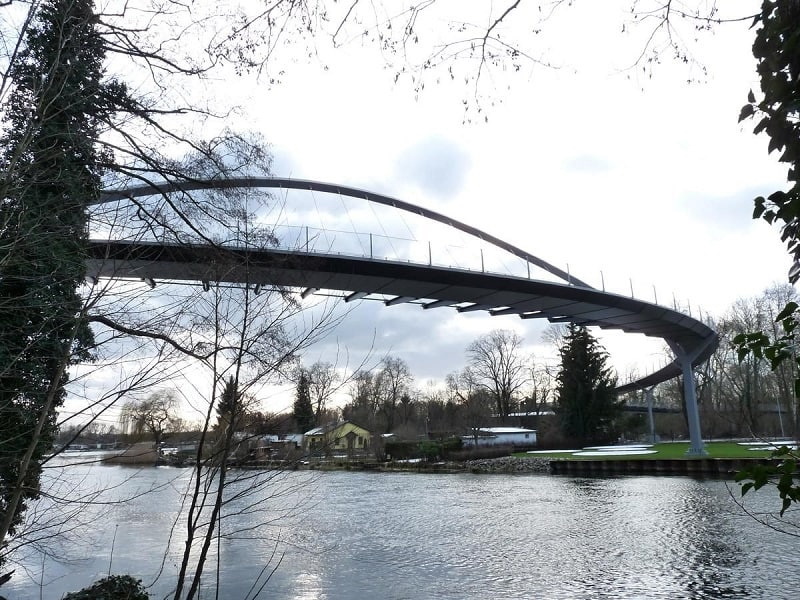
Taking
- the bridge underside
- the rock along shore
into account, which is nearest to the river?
the bridge underside

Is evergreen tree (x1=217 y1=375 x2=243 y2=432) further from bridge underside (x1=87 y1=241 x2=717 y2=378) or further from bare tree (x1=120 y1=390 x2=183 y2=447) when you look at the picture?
bridge underside (x1=87 y1=241 x2=717 y2=378)

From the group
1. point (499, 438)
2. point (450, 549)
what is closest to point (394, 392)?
point (499, 438)

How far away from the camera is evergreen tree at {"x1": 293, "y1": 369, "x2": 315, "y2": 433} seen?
12.5ft

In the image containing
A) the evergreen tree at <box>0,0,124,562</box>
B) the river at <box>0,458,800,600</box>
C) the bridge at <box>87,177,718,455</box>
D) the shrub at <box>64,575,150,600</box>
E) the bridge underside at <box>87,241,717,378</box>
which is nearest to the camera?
the evergreen tree at <box>0,0,124,562</box>

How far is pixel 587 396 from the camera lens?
163 feet

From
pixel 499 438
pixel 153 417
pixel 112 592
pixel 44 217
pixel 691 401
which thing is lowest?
pixel 112 592

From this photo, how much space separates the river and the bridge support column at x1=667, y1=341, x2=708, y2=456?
13496 mm

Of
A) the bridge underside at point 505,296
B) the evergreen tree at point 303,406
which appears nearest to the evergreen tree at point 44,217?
the evergreen tree at point 303,406

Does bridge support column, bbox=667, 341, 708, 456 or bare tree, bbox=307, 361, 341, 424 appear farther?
bridge support column, bbox=667, 341, 708, 456

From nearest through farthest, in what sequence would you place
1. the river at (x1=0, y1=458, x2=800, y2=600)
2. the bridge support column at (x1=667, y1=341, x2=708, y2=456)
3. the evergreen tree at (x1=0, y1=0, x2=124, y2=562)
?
the evergreen tree at (x1=0, y1=0, x2=124, y2=562) < the river at (x1=0, y1=458, x2=800, y2=600) < the bridge support column at (x1=667, y1=341, x2=708, y2=456)

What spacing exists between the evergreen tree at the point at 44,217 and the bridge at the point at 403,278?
36cm

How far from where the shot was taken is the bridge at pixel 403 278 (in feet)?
18.0

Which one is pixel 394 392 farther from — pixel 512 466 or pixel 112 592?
pixel 112 592

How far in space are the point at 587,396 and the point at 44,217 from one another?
49870mm
